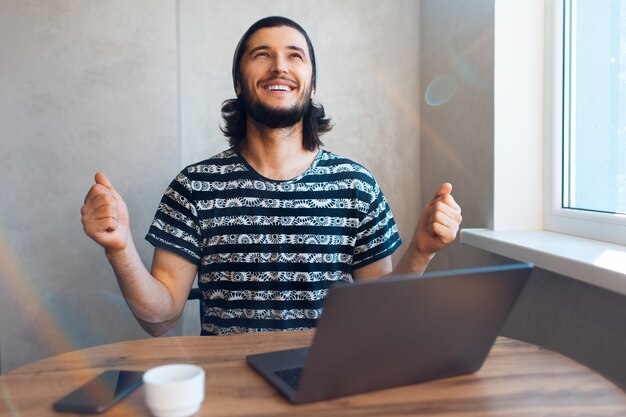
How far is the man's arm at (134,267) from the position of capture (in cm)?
114

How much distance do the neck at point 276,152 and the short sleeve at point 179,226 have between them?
0.78 feet

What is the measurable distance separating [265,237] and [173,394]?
922mm

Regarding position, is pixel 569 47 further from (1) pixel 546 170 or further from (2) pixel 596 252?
(2) pixel 596 252

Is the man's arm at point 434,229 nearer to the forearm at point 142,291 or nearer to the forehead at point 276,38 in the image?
the forearm at point 142,291

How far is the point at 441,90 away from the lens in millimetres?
2297

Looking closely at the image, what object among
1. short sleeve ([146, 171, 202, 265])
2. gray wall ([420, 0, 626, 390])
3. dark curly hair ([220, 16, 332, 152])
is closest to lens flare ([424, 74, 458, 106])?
gray wall ([420, 0, 626, 390])

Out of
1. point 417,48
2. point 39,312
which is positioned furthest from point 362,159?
point 39,312

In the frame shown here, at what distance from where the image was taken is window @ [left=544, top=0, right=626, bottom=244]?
1.52m

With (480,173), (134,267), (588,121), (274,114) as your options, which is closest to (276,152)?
(274,114)

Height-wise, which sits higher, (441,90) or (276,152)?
(441,90)

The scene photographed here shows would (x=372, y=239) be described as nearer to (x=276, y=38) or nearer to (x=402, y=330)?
(x=276, y=38)

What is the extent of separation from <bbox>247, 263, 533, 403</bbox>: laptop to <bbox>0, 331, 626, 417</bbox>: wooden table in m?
0.03

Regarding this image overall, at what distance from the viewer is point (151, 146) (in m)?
2.38

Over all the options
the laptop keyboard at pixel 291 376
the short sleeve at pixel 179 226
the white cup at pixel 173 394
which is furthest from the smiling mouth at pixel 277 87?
the white cup at pixel 173 394
